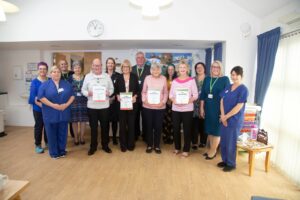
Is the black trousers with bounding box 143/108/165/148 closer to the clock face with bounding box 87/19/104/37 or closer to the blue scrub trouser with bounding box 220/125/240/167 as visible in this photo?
the blue scrub trouser with bounding box 220/125/240/167

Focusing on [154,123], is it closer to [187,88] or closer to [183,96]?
[183,96]

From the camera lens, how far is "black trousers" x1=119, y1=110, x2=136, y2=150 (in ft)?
11.8

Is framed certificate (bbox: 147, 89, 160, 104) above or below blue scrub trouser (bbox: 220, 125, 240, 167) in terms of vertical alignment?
above

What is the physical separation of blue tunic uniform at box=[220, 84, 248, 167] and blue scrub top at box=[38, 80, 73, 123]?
2.44 metres

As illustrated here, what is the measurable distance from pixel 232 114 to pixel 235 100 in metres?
0.20

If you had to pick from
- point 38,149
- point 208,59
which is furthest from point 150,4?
point 208,59

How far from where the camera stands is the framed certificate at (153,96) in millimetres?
3398

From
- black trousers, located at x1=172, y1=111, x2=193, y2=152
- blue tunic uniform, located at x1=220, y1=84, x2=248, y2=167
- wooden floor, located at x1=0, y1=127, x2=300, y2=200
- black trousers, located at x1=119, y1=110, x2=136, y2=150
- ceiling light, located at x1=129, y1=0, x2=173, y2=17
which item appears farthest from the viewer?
black trousers, located at x1=119, y1=110, x2=136, y2=150

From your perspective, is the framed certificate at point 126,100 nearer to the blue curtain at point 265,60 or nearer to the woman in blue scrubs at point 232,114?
the woman in blue scrubs at point 232,114

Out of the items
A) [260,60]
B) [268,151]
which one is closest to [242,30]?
[260,60]

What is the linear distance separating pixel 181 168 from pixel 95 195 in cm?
132

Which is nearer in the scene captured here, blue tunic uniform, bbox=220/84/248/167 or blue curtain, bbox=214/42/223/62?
blue tunic uniform, bbox=220/84/248/167

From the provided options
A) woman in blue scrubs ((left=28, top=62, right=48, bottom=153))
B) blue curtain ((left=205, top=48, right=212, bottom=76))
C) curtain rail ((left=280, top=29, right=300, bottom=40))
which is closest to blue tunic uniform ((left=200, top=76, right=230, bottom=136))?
curtain rail ((left=280, top=29, right=300, bottom=40))

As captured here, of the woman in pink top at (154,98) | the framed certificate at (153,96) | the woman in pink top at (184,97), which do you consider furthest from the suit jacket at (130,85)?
the woman in pink top at (184,97)
